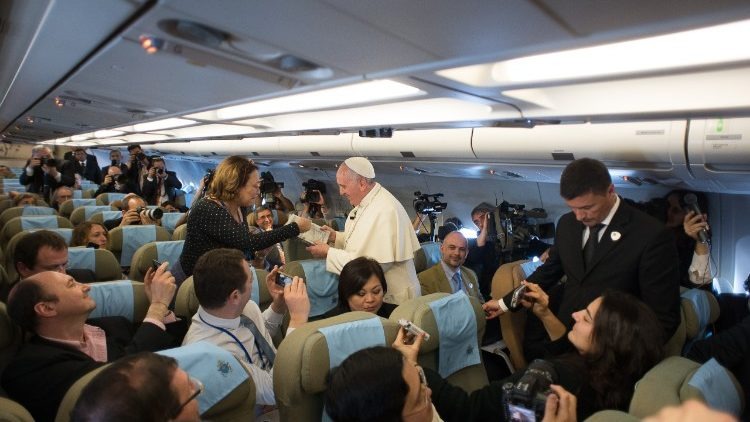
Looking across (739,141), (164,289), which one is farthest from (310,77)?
(739,141)

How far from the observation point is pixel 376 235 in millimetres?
3066

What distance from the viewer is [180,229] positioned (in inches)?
189

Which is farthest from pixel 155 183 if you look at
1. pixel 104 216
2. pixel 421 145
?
pixel 421 145

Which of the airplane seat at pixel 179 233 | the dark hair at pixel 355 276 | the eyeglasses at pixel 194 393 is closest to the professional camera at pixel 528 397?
the eyeglasses at pixel 194 393

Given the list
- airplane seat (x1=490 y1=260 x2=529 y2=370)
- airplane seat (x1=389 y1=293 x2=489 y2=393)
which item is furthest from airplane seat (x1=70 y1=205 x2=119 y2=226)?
airplane seat (x1=490 y1=260 x2=529 y2=370)

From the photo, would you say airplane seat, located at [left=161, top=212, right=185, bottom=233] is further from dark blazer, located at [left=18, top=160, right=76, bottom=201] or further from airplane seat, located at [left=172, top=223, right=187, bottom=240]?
dark blazer, located at [left=18, top=160, right=76, bottom=201]

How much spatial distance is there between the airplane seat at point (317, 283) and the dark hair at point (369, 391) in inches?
76.1

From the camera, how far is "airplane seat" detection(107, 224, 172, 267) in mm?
4512

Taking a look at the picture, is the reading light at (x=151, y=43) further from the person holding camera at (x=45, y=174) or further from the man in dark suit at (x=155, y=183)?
the person holding camera at (x=45, y=174)

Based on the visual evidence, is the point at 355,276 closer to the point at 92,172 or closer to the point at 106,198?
the point at 106,198

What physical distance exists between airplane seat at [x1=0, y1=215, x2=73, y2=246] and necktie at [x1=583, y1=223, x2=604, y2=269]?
204 inches

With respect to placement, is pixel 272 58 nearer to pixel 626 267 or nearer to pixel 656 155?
pixel 626 267

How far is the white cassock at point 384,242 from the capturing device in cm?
305

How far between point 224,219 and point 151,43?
5.00ft
